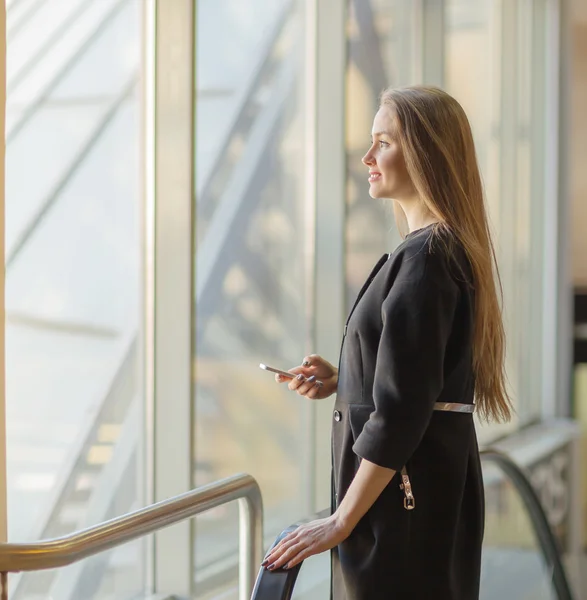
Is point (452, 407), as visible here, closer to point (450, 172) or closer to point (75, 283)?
point (450, 172)

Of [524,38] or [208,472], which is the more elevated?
[524,38]

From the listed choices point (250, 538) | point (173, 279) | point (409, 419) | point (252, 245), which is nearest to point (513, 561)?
point (252, 245)

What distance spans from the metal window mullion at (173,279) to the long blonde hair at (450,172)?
45.7 inches

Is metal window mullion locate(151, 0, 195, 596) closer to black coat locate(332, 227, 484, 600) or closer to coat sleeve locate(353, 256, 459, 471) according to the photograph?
black coat locate(332, 227, 484, 600)

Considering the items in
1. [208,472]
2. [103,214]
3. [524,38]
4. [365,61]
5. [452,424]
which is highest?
[524,38]

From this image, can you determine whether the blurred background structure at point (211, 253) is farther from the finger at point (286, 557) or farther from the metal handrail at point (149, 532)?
the finger at point (286, 557)

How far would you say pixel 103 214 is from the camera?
397 cm

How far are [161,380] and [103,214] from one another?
145cm

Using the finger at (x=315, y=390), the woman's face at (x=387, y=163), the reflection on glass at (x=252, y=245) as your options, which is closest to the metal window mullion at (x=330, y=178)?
the reflection on glass at (x=252, y=245)

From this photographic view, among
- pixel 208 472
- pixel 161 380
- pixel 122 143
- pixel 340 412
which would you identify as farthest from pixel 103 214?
pixel 340 412

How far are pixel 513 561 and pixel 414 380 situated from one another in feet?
8.50

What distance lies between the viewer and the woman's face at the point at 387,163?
59.4 inches

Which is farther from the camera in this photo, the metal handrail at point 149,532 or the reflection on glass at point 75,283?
the reflection on glass at point 75,283

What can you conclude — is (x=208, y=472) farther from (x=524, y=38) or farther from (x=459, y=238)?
(x=524, y=38)
